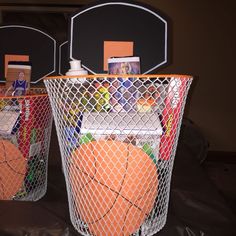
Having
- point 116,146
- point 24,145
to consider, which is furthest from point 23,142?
point 116,146

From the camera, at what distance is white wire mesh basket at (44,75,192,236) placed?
0.39 m

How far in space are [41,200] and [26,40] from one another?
1.69ft

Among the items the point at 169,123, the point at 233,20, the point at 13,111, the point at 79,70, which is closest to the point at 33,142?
the point at 13,111

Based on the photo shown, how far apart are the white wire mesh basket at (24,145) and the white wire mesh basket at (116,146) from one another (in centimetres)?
10

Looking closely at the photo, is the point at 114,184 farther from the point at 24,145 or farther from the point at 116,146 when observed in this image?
the point at 24,145

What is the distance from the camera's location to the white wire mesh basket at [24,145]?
0.49 metres

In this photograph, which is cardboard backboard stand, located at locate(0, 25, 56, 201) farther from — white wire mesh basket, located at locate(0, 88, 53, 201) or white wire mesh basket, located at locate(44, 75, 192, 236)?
white wire mesh basket, located at locate(44, 75, 192, 236)

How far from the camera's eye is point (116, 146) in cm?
40

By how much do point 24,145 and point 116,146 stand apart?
0.22 m

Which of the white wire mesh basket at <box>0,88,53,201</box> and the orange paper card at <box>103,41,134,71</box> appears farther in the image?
the orange paper card at <box>103,41,134,71</box>

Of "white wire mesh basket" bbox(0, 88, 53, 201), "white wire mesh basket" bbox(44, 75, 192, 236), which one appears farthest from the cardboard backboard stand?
"white wire mesh basket" bbox(44, 75, 192, 236)

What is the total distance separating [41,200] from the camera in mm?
519

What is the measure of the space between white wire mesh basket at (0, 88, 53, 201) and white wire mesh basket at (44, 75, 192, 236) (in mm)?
104

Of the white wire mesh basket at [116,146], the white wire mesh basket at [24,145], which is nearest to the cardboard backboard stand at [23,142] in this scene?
the white wire mesh basket at [24,145]
